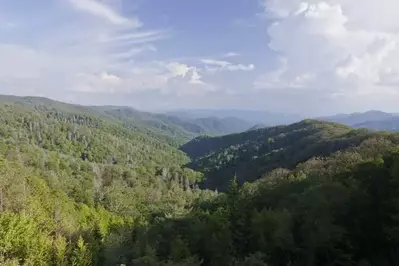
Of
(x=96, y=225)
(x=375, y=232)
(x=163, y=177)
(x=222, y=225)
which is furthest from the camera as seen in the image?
(x=163, y=177)

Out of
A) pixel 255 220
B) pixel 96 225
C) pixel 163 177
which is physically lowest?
pixel 163 177

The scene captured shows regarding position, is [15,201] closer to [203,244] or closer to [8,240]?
[8,240]

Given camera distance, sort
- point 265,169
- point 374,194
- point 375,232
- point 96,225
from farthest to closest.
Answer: point 265,169, point 96,225, point 374,194, point 375,232

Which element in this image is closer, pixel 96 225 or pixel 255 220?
pixel 255 220

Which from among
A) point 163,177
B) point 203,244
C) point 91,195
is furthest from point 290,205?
point 163,177

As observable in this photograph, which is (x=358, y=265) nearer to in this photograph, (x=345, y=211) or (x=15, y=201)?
(x=345, y=211)

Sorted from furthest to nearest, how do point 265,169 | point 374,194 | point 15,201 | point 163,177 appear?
point 163,177 → point 265,169 → point 15,201 → point 374,194

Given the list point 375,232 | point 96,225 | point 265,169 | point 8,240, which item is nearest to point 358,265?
point 375,232

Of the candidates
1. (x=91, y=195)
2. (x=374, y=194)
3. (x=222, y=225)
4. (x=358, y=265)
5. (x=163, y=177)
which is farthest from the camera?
(x=163, y=177)

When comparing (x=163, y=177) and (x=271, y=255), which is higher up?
(x=271, y=255)
